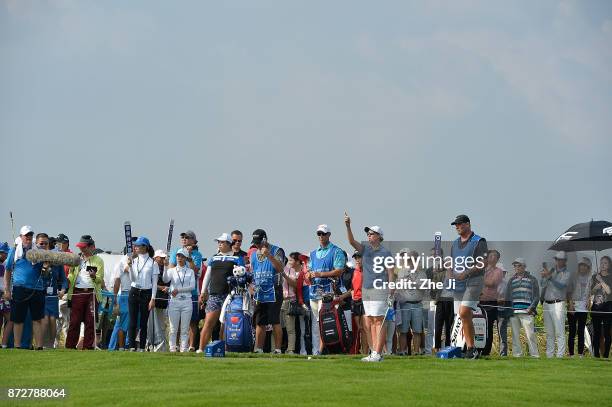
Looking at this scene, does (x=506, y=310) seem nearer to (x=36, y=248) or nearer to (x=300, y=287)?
(x=300, y=287)

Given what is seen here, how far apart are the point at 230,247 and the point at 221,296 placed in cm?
106

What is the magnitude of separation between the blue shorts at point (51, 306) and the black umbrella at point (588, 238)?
10806mm

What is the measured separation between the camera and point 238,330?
21.3 meters

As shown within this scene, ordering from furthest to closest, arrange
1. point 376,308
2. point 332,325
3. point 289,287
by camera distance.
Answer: point 289,287
point 332,325
point 376,308

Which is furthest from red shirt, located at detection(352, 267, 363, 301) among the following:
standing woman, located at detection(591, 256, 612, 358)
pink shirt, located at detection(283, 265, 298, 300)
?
standing woman, located at detection(591, 256, 612, 358)

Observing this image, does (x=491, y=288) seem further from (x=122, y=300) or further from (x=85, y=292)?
(x=85, y=292)

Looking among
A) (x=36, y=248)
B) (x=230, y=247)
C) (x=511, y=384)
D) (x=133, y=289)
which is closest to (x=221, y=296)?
(x=230, y=247)

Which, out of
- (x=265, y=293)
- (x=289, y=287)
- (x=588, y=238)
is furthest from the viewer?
(x=588, y=238)

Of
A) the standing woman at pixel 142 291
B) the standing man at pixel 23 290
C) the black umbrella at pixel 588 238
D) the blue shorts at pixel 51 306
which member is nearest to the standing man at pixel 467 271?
the black umbrella at pixel 588 238

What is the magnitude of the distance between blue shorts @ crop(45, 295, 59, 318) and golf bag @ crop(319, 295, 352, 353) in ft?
18.8

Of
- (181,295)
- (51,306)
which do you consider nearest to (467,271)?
(181,295)

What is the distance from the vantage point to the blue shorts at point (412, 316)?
23953mm

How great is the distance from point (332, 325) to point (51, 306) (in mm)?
6089

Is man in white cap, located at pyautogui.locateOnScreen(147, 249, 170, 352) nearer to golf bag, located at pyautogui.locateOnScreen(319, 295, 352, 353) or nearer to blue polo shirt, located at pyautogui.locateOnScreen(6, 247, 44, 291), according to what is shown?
blue polo shirt, located at pyautogui.locateOnScreen(6, 247, 44, 291)
